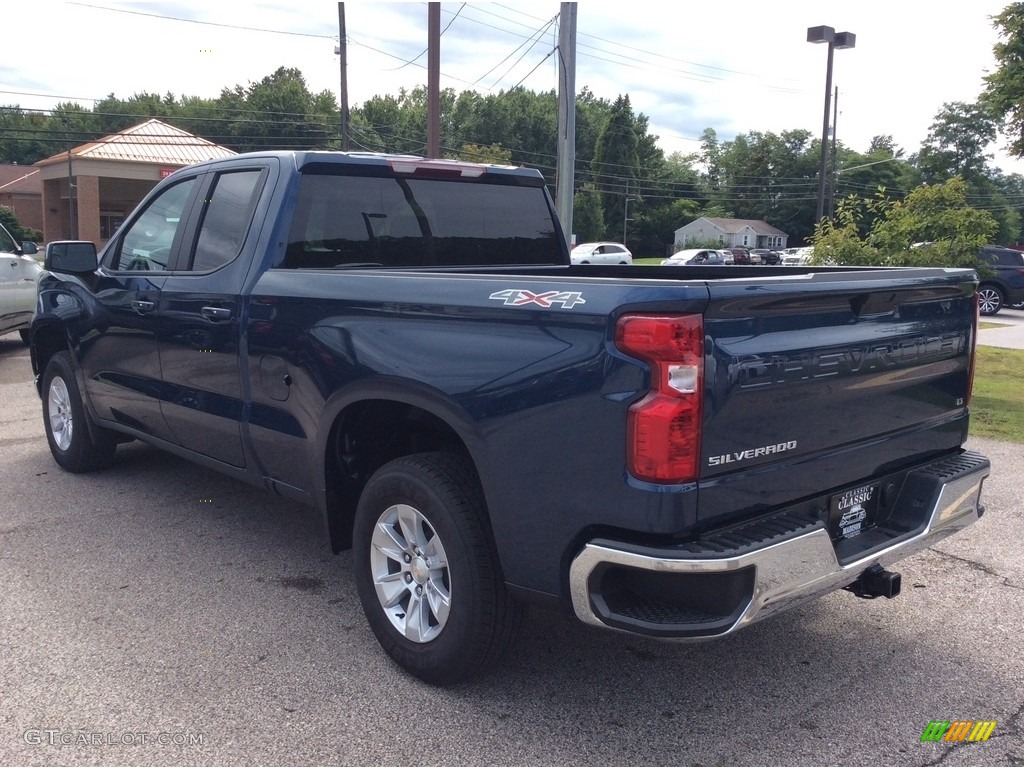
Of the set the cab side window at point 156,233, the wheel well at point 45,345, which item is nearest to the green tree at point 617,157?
the wheel well at point 45,345

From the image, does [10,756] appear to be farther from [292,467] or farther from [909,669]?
[909,669]

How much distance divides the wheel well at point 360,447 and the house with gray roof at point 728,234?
A: 272ft

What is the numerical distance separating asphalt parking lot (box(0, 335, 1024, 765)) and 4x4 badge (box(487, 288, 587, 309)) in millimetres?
1494

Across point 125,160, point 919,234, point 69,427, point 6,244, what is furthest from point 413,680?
point 125,160

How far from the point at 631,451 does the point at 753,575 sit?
1.72 feet

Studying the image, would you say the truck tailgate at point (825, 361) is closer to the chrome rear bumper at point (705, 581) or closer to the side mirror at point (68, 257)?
the chrome rear bumper at point (705, 581)

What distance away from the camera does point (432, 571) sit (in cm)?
332

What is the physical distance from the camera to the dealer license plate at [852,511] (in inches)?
125

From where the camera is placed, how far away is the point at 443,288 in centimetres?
319

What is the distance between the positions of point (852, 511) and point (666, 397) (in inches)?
44.5

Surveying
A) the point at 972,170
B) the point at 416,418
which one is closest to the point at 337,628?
the point at 416,418

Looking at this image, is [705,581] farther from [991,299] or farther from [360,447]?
[991,299]

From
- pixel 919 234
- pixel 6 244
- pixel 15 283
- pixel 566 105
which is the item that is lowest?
pixel 15 283

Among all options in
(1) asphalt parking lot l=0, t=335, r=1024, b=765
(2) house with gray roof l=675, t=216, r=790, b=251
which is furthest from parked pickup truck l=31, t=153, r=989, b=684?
(2) house with gray roof l=675, t=216, r=790, b=251
